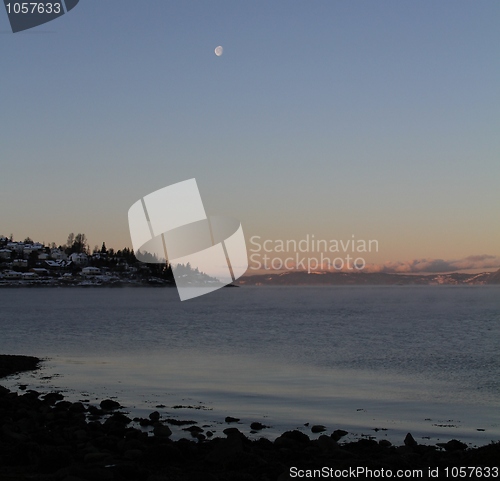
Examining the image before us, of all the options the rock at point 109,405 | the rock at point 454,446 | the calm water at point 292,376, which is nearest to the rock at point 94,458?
the calm water at point 292,376

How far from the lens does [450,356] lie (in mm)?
30906

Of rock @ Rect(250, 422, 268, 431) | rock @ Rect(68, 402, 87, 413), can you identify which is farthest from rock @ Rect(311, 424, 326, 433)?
rock @ Rect(68, 402, 87, 413)

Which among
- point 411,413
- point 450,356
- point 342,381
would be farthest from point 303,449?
point 450,356

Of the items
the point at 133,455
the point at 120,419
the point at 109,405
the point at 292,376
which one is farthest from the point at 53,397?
the point at 292,376

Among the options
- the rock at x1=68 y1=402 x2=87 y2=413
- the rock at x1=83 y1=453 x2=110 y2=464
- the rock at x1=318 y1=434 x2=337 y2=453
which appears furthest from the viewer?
the rock at x1=68 y1=402 x2=87 y2=413

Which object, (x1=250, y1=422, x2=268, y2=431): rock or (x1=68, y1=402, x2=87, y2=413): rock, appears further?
(x1=68, y1=402, x2=87, y2=413): rock

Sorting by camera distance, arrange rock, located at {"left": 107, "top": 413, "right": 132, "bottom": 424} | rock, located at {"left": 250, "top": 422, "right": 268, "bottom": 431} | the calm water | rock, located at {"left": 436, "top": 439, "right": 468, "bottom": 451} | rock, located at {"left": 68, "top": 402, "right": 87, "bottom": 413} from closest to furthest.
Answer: rock, located at {"left": 436, "top": 439, "right": 468, "bottom": 451} < rock, located at {"left": 107, "top": 413, "right": 132, "bottom": 424} < rock, located at {"left": 250, "top": 422, "right": 268, "bottom": 431} < rock, located at {"left": 68, "top": 402, "right": 87, "bottom": 413} < the calm water

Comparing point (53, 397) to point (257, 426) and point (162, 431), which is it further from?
point (257, 426)

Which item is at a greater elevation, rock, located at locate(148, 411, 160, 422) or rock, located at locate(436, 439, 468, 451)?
rock, located at locate(148, 411, 160, 422)

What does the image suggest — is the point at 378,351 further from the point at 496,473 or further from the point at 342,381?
the point at 496,473

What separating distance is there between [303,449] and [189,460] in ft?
7.50

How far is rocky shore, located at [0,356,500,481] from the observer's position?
874 centimetres

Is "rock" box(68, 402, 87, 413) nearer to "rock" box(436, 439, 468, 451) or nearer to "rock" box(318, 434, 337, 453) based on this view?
"rock" box(318, 434, 337, 453)

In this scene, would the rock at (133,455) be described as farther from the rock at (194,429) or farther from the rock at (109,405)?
the rock at (109,405)
